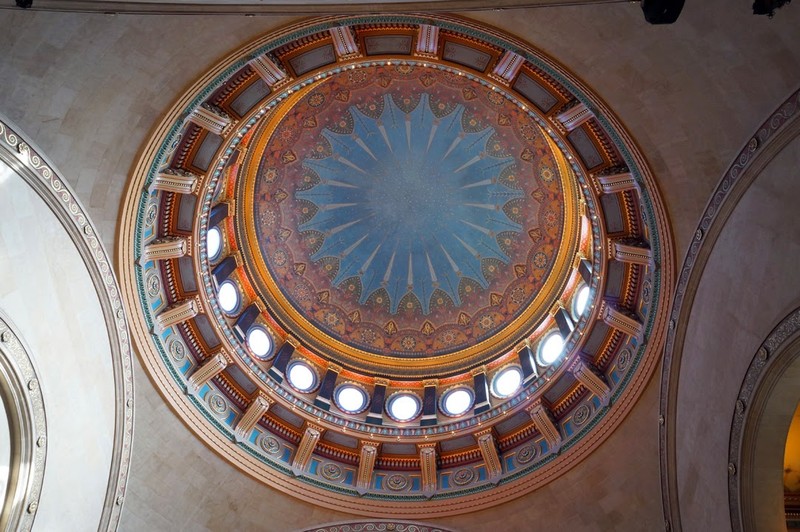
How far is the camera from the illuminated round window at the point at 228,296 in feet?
71.1

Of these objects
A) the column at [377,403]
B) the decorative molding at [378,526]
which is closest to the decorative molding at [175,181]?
the column at [377,403]

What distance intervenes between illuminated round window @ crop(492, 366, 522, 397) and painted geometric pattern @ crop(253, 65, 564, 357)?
208 cm

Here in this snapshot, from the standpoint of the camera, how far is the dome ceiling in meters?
16.8

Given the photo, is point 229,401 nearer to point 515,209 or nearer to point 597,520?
Answer: point 597,520

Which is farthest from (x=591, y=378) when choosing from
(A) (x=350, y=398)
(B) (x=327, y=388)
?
(B) (x=327, y=388)

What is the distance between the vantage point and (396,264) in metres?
27.8

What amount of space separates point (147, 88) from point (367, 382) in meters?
13.1

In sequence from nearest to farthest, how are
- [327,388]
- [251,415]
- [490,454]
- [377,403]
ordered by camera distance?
[251,415], [490,454], [327,388], [377,403]

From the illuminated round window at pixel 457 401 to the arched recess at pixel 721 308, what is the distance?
7642mm

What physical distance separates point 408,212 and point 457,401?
7.90 m

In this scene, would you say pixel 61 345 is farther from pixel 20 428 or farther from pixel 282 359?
pixel 282 359

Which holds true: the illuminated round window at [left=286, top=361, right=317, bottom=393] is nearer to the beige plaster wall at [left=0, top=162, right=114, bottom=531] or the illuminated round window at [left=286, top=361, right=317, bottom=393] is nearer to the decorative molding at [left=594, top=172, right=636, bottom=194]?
the beige plaster wall at [left=0, top=162, right=114, bottom=531]

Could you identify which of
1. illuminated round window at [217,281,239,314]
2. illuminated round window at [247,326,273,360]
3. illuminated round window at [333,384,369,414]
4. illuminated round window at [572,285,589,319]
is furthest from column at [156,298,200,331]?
illuminated round window at [572,285,589,319]

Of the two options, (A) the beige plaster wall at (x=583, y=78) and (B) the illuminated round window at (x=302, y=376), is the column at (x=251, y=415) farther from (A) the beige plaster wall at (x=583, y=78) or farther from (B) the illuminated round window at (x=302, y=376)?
(A) the beige plaster wall at (x=583, y=78)
